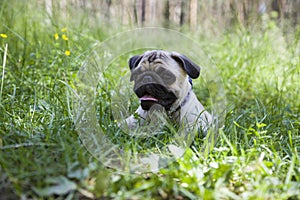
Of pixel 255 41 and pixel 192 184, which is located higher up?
pixel 255 41

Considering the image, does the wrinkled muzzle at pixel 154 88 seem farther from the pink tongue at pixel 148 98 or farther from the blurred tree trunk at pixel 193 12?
the blurred tree trunk at pixel 193 12

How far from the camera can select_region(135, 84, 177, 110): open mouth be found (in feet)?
7.75

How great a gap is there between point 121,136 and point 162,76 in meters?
0.44

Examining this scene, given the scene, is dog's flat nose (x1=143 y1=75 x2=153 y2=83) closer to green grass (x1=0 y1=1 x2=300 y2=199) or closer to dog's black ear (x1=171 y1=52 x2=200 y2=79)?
dog's black ear (x1=171 y1=52 x2=200 y2=79)

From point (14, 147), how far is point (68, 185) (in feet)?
1.74

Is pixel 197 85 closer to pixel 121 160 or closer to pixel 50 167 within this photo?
pixel 121 160

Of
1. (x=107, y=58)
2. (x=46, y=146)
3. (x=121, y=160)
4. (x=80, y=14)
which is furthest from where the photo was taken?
(x=80, y=14)

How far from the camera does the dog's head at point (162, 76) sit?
7.72 ft

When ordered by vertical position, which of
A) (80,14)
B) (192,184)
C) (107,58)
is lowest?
(192,184)

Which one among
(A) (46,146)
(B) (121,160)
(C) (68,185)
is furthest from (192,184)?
(A) (46,146)

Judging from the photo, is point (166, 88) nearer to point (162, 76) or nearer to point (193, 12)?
point (162, 76)

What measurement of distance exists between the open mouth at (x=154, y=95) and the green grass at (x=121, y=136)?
33 centimetres

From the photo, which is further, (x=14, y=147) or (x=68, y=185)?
(x=14, y=147)

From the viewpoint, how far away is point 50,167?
1671mm
